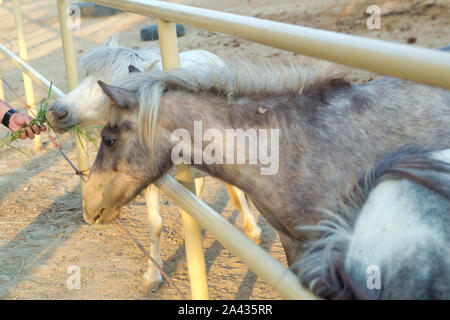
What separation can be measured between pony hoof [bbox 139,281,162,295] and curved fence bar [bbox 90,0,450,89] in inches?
68.0

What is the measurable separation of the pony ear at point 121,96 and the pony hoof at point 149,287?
4.45 ft

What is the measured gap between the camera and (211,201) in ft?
12.3

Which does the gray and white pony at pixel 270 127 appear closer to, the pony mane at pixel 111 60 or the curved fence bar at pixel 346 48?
the curved fence bar at pixel 346 48

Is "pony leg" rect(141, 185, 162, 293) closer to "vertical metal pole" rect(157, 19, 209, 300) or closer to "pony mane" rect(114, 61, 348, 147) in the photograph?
"vertical metal pole" rect(157, 19, 209, 300)

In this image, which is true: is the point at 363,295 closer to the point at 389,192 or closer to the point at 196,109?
the point at 389,192

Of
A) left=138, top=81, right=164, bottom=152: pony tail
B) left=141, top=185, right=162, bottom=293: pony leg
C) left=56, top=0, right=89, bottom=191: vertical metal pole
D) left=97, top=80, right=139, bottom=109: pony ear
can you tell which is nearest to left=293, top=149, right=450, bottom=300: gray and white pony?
left=138, top=81, right=164, bottom=152: pony tail

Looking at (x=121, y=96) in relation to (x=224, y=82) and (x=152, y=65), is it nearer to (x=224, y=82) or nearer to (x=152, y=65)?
(x=224, y=82)

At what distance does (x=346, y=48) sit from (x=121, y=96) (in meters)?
0.95

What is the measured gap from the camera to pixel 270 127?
166cm

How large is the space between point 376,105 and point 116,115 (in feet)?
3.07

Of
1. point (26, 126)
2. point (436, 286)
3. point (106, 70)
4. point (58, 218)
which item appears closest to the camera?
point (436, 286)

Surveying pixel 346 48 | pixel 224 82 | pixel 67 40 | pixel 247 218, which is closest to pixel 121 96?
pixel 224 82

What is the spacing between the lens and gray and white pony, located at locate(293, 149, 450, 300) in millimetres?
1041
